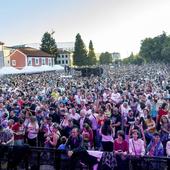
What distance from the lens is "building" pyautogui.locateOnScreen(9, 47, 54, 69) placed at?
291 ft

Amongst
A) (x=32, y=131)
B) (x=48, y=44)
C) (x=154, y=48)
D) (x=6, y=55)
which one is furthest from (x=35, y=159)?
(x=154, y=48)

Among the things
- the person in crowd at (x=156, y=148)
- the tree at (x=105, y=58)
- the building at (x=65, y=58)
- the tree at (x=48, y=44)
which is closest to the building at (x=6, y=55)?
the tree at (x=48, y=44)

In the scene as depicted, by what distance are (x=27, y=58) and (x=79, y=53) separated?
23.6 meters

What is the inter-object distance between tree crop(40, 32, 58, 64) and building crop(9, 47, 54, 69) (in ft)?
11.1

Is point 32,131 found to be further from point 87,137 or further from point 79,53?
point 79,53

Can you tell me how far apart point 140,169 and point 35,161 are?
3.11 m

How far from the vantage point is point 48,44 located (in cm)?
10344

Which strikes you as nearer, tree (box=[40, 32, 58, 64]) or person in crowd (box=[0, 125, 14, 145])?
person in crowd (box=[0, 125, 14, 145])

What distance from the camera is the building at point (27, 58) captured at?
88.8m

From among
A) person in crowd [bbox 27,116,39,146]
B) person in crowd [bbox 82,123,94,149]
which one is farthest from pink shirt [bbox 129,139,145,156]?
person in crowd [bbox 27,116,39,146]

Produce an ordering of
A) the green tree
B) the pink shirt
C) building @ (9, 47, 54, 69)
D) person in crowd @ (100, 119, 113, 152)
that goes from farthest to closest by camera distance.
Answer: the green tree < building @ (9, 47, 54, 69) < person in crowd @ (100, 119, 113, 152) < the pink shirt

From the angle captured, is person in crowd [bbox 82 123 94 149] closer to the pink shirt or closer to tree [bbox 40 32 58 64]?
the pink shirt

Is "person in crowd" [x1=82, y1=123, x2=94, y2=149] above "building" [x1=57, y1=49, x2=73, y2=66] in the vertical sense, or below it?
below

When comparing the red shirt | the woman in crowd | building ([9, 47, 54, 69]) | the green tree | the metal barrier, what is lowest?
the metal barrier
